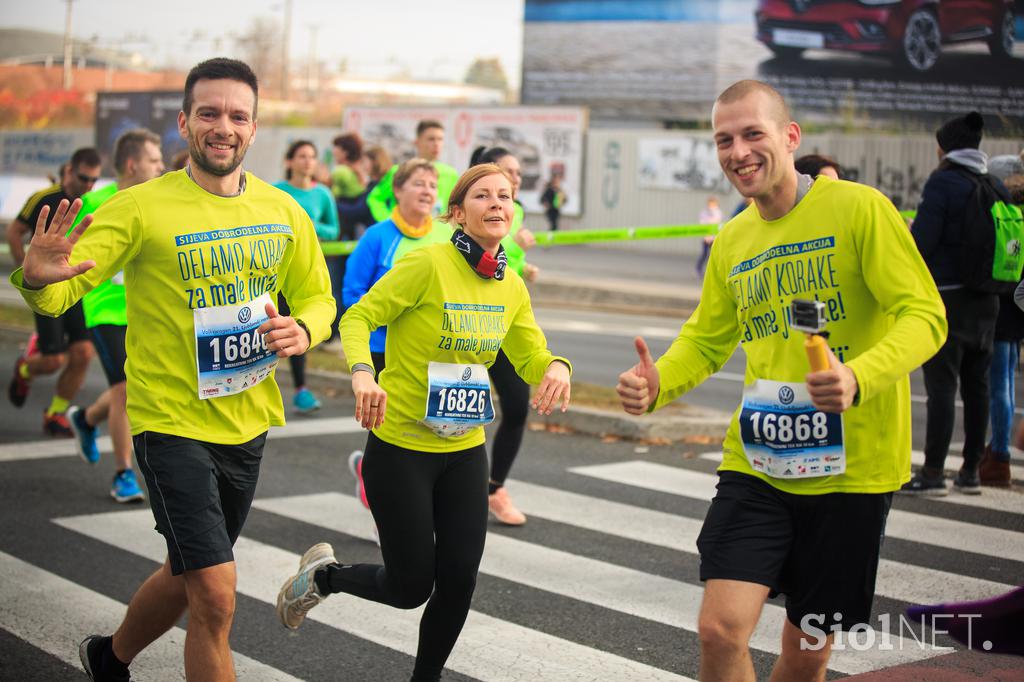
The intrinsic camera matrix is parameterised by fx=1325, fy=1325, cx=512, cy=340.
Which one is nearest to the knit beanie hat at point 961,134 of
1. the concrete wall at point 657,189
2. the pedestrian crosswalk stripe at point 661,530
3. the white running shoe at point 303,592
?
the pedestrian crosswalk stripe at point 661,530

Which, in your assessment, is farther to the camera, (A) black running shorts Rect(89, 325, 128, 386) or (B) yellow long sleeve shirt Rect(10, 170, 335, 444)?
(A) black running shorts Rect(89, 325, 128, 386)

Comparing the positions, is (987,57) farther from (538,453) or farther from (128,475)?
(128,475)

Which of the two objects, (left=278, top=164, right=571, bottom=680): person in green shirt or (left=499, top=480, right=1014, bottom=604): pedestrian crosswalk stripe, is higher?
(left=278, top=164, right=571, bottom=680): person in green shirt

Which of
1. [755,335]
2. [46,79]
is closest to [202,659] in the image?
[755,335]

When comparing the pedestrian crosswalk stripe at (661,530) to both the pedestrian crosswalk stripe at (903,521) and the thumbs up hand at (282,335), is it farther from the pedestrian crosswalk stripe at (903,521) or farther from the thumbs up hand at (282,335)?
the thumbs up hand at (282,335)

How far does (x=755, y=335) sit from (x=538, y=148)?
34.7 m

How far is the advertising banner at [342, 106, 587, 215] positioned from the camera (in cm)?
3762

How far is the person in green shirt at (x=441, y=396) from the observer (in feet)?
15.3

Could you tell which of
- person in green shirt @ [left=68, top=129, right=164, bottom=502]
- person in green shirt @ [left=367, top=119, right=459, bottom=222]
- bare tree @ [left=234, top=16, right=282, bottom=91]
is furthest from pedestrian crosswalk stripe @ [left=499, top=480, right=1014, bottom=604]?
bare tree @ [left=234, top=16, right=282, bottom=91]

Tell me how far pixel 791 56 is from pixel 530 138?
951cm

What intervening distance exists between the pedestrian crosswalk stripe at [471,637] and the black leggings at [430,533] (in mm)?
569

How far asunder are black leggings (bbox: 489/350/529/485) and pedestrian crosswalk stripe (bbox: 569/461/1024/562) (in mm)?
1393

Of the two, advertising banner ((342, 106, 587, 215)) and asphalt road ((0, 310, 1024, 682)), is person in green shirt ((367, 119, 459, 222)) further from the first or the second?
advertising banner ((342, 106, 587, 215))

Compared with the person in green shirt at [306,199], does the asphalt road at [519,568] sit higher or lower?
lower
